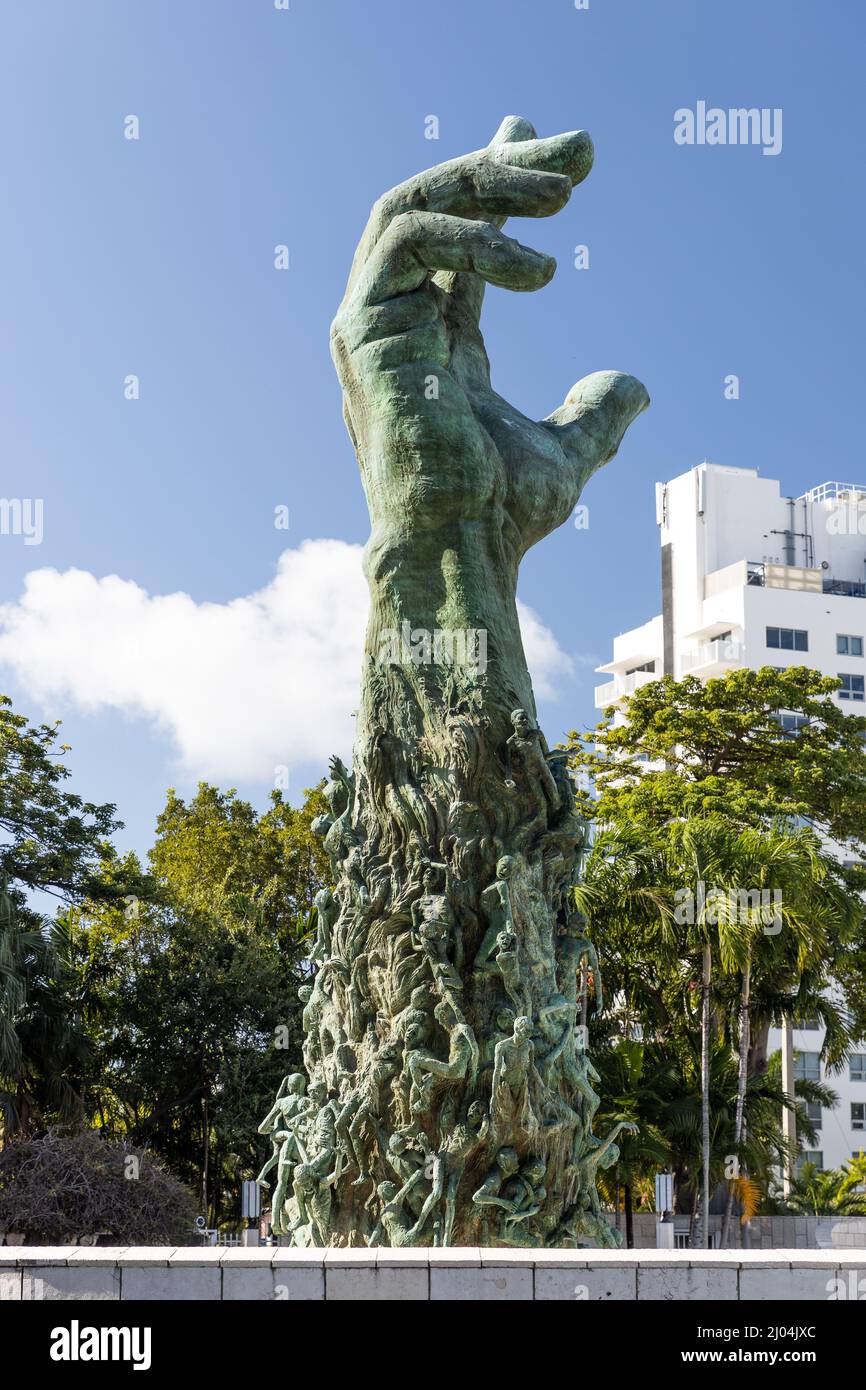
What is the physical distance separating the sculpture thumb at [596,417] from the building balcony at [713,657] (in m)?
33.4

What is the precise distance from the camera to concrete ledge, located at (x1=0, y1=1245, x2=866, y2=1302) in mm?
5414

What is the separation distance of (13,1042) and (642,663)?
35.0 m

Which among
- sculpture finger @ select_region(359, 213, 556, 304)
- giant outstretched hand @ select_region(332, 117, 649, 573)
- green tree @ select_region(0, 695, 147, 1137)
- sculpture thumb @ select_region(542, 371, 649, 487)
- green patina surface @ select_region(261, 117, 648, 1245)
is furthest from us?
green tree @ select_region(0, 695, 147, 1137)

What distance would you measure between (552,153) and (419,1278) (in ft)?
21.8

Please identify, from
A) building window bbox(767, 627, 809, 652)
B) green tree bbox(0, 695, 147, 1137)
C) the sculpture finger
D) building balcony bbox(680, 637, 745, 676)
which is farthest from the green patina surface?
building window bbox(767, 627, 809, 652)

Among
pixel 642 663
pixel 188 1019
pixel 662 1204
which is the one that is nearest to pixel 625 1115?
pixel 662 1204

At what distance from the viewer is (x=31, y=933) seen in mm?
19438

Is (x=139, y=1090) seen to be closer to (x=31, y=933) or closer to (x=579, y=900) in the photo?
(x=31, y=933)

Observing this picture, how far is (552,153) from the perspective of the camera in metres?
9.22

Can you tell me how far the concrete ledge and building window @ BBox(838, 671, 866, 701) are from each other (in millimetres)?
42320

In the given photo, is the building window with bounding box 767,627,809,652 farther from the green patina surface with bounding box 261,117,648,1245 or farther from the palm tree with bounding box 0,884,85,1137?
the green patina surface with bounding box 261,117,648,1245

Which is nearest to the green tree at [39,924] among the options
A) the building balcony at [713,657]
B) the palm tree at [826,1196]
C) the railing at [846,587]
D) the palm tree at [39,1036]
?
the palm tree at [39,1036]

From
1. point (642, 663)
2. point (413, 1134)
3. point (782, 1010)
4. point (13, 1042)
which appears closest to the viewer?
point (413, 1134)
